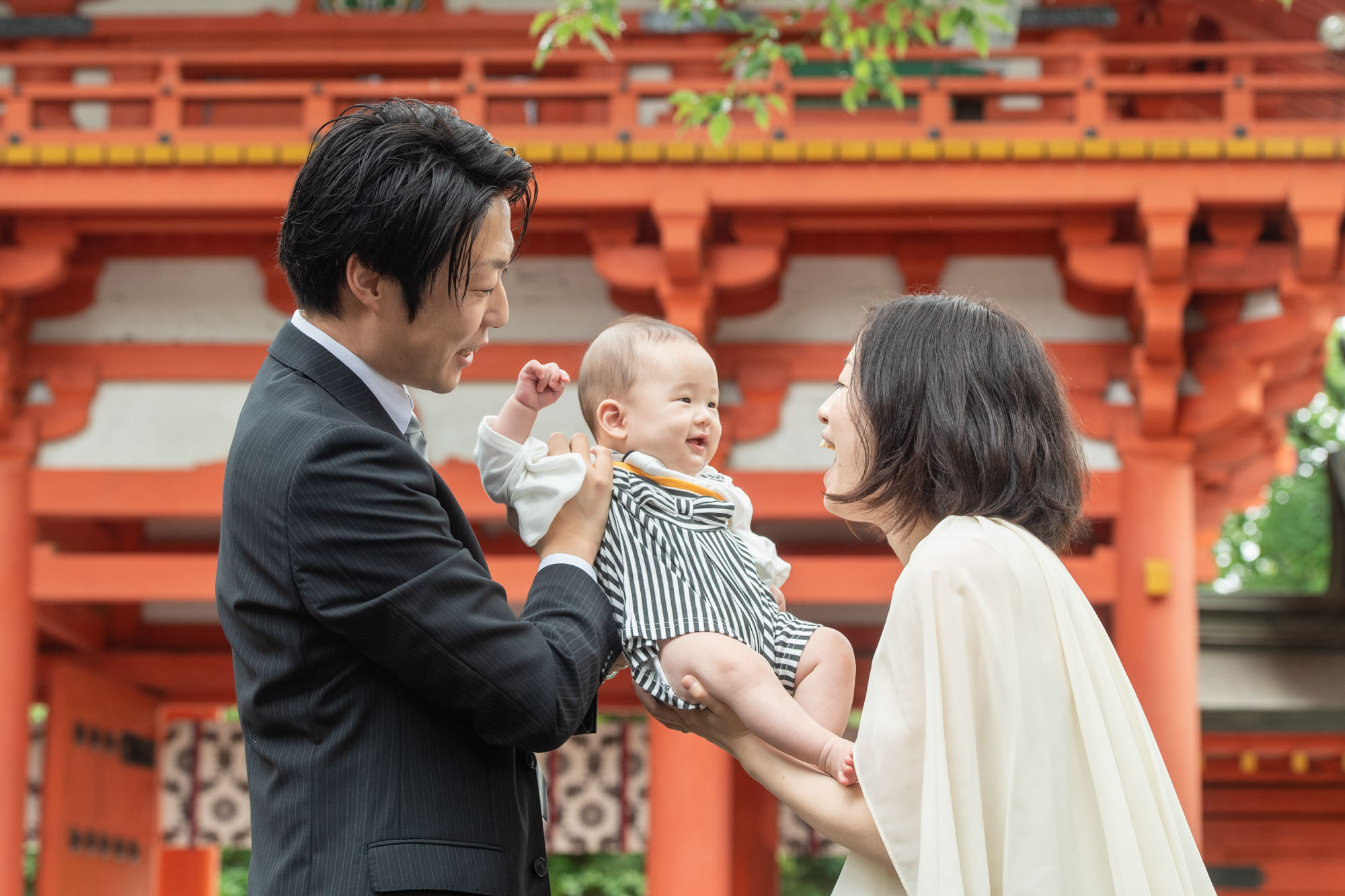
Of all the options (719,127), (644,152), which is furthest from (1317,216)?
(644,152)

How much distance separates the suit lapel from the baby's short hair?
0.63 m

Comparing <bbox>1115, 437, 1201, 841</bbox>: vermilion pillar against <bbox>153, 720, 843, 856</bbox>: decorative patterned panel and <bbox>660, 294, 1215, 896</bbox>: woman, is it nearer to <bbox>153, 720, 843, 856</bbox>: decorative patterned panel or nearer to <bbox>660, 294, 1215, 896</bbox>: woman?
Answer: <bbox>153, 720, 843, 856</bbox>: decorative patterned panel

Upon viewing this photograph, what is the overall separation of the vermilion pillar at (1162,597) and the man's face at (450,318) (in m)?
4.78

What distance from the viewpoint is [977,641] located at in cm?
176

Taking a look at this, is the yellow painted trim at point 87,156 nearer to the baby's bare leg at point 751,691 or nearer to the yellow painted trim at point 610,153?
the yellow painted trim at point 610,153

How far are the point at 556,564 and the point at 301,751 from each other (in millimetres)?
422

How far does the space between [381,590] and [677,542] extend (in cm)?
67

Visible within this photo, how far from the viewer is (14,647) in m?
6.12

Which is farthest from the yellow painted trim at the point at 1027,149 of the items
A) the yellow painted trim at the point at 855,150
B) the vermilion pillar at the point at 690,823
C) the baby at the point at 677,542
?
the baby at the point at 677,542

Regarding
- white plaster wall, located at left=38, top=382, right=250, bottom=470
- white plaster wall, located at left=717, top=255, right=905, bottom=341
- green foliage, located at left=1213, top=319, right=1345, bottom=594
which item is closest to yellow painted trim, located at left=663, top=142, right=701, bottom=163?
white plaster wall, located at left=717, top=255, right=905, bottom=341

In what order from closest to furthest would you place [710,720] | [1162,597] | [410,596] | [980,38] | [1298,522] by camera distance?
[410,596] < [710,720] < [980,38] < [1162,597] < [1298,522]

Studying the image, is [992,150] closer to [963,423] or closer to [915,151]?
[915,151]

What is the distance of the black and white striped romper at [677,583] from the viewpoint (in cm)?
210

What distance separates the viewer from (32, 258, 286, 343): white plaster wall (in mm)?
6445
